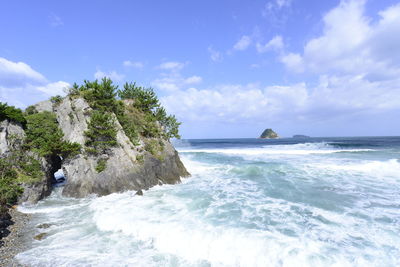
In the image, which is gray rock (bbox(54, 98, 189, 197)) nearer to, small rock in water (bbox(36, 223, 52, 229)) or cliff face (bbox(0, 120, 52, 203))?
cliff face (bbox(0, 120, 52, 203))

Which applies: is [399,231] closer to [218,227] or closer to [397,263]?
[397,263]

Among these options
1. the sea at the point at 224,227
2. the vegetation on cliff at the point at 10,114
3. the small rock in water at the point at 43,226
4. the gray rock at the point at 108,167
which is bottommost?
the sea at the point at 224,227

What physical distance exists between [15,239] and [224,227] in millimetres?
9570

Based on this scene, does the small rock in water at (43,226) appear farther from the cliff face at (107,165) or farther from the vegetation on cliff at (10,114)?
the vegetation on cliff at (10,114)

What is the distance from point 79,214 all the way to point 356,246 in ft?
46.5

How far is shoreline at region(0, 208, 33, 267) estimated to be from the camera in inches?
277

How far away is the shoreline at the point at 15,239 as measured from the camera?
23.1ft

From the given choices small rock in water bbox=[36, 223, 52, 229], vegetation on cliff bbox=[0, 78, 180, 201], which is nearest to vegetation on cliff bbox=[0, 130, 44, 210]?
vegetation on cliff bbox=[0, 78, 180, 201]

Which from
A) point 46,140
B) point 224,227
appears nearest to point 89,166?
point 46,140

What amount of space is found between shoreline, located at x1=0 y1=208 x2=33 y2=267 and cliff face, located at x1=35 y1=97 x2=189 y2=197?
398cm

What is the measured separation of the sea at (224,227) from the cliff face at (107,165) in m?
0.97

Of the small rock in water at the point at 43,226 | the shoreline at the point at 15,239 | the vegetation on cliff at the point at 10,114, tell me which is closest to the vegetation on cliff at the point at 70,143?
the vegetation on cliff at the point at 10,114

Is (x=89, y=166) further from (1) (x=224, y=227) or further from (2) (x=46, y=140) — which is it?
(1) (x=224, y=227)

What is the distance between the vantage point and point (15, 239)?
8.47 metres
